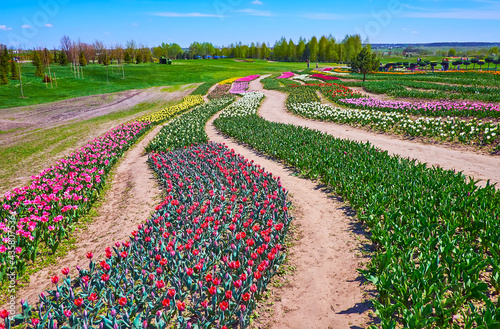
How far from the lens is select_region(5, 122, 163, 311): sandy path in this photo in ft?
19.6

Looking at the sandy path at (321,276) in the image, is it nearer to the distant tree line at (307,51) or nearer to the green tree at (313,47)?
the distant tree line at (307,51)

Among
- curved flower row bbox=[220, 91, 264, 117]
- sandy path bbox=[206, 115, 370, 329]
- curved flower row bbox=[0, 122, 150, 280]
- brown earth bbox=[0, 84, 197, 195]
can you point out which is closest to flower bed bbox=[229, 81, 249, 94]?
brown earth bbox=[0, 84, 197, 195]

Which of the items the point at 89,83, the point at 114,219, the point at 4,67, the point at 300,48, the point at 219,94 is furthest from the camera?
the point at 300,48

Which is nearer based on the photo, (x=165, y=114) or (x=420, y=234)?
(x=420, y=234)

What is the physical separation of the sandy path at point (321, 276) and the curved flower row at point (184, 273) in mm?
445

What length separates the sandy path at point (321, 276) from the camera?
447 cm

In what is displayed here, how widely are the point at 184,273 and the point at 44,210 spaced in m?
5.12

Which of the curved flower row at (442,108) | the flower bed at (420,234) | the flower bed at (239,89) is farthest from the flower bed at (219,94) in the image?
the flower bed at (420,234)

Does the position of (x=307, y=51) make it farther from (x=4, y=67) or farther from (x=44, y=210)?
(x=44, y=210)

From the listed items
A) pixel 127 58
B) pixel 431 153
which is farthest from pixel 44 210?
pixel 127 58

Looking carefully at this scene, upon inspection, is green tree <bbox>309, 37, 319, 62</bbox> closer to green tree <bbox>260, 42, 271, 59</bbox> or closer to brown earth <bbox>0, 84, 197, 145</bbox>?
green tree <bbox>260, 42, 271, 59</bbox>

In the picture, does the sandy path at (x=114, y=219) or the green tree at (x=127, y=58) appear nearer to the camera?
Answer: the sandy path at (x=114, y=219)

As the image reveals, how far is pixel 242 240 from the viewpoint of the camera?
236 inches

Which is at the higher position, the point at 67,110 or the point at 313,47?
the point at 313,47
